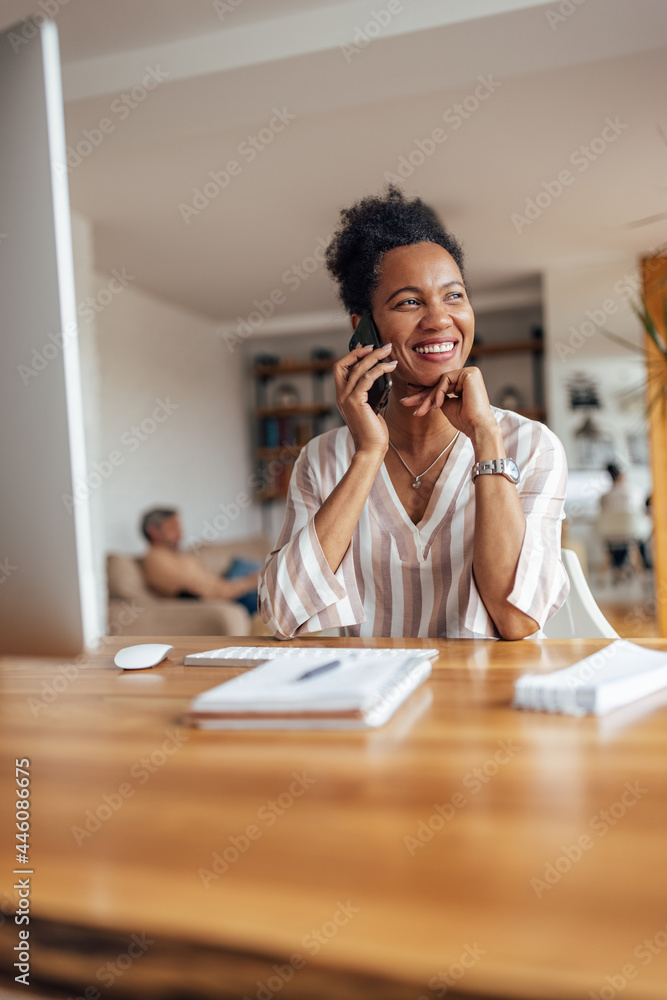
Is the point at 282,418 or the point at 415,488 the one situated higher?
the point at 282,418

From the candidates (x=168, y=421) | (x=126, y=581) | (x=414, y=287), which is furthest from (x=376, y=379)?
(x=168, y=421)

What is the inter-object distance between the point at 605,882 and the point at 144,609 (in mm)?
4022

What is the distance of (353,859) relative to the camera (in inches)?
18.5

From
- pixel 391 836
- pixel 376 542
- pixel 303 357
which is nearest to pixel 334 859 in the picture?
pixel 391 836

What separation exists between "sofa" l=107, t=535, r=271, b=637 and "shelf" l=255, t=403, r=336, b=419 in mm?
3273

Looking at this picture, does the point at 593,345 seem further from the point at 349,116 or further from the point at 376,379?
the point at 376,379

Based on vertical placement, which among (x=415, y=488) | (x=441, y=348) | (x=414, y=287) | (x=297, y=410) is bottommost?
(x=415, y=488)

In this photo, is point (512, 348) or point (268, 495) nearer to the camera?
point (512, 348)

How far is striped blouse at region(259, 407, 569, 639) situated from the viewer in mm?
1294

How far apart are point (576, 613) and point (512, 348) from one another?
6.27 meters

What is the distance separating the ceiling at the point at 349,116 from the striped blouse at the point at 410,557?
2.01ft

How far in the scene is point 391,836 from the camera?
0.50m

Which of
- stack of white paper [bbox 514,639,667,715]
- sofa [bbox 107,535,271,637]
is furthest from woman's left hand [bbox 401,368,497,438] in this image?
sofa [bbox 107,535,271,637]

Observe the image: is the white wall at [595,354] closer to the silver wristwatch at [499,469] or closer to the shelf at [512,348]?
the shelf at [512,348]
